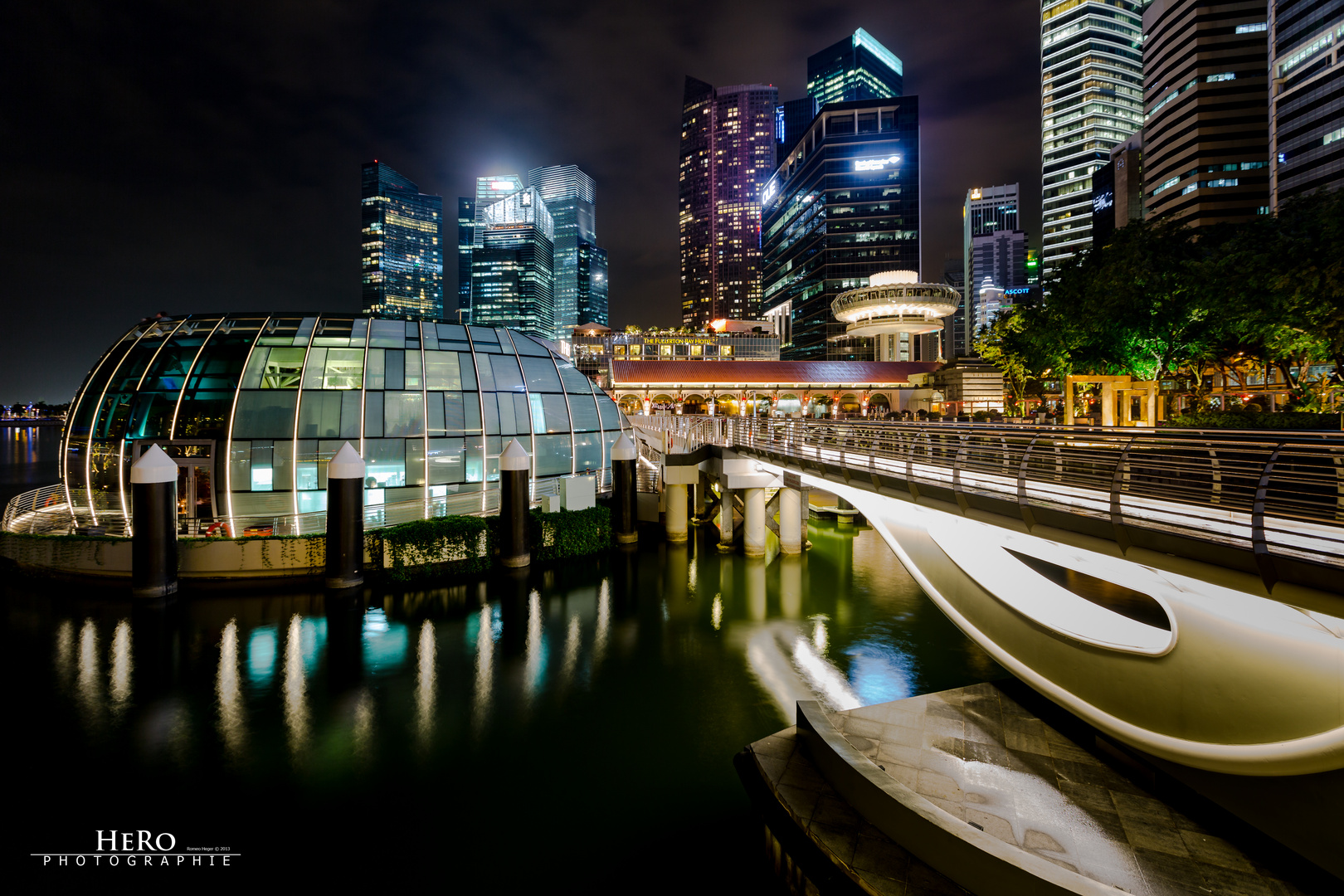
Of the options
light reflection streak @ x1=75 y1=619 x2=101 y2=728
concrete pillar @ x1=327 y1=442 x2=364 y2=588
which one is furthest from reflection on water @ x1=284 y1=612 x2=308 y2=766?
light reflection streak @ x1=75 y1=619 x2=101 y2=728

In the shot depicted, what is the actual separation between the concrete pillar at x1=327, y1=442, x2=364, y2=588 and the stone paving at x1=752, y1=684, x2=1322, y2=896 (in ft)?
53.5

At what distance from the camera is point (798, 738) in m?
10.1

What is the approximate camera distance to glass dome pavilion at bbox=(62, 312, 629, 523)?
23312 mm

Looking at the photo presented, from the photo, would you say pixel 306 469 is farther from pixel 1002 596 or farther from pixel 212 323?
pixel 1002 596

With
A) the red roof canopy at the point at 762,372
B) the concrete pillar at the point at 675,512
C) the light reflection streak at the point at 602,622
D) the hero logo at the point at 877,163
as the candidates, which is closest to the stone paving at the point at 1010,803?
the light reflection streak at the point at 602,622

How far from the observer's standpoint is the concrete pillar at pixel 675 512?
28703 mm

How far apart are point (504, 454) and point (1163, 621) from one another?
2060cm

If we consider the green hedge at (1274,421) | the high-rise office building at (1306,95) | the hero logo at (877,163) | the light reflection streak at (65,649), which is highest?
the hero logo at (877,163)

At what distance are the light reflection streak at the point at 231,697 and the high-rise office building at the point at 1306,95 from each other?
122059 millimetres

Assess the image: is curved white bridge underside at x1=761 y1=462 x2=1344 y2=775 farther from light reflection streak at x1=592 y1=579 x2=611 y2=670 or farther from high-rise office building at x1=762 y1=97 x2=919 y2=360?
high-rise office building at x1=762 y1=97 x2=919 y2=360

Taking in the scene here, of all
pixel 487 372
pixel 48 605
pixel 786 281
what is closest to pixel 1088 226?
pixel 786 281

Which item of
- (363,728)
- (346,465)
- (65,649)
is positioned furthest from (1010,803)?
(65,649)

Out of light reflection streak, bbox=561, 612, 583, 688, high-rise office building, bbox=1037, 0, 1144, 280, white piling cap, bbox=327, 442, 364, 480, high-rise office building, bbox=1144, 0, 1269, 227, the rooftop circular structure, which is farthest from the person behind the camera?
high-rise office building, bbox=1037, 0, 1144, 280

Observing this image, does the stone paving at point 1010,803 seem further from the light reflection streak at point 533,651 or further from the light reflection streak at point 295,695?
the light reflection streak at point 295,695
